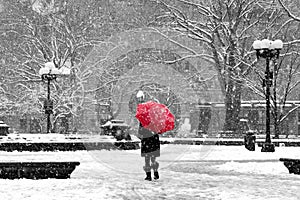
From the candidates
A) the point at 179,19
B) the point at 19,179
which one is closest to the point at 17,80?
the point at 179,19

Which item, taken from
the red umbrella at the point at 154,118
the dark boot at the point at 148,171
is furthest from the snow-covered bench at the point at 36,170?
Answer: the red umbrella at the point at 154,118

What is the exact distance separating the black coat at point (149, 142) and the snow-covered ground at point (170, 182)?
764mm

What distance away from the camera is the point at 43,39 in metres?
38.1

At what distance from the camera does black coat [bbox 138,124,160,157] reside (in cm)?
1261

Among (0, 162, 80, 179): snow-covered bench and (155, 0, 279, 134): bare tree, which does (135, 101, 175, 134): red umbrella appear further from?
(155, 0, 279, 134): bare tree

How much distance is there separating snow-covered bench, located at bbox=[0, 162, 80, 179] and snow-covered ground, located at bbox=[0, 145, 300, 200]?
0.98 ft

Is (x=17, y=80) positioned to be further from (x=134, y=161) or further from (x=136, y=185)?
(x=136, y=185)

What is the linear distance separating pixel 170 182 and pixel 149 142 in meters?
1.15

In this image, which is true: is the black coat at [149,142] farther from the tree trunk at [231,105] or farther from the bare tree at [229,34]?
the tree trunk at [231,105]

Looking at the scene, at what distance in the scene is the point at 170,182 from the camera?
12.7 m

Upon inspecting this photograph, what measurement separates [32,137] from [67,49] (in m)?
13.7

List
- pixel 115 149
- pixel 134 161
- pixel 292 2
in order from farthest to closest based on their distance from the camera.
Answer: pixel 292 2, pixel 115 149, pixel 134 161

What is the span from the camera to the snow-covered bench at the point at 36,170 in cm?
1298

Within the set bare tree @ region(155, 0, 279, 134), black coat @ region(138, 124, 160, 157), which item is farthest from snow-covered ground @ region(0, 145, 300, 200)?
bare tree @ region(155, 0, 279, 134)
